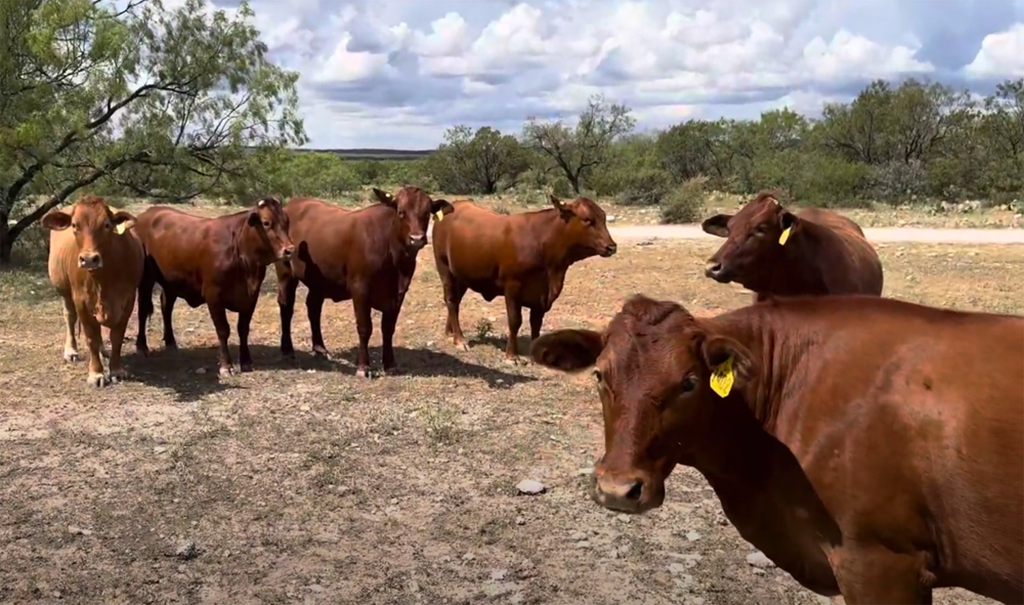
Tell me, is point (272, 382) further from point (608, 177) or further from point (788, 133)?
point (788, 133)

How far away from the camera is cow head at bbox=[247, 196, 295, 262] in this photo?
30.2 ft

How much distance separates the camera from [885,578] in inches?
132

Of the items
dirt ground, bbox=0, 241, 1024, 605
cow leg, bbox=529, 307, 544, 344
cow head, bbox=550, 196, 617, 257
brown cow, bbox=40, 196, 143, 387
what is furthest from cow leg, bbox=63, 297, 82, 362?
cow head, bbox=550, 196, 617, 257

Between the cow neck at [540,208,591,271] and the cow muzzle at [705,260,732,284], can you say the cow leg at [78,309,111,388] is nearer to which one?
the cow neck at [540,208,591,271]

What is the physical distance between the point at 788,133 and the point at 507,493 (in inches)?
1807

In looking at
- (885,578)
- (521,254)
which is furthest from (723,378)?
(521,254)

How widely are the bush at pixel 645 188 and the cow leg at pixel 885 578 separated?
105ft

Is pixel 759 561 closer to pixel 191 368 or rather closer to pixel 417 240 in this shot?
pixel 417 240

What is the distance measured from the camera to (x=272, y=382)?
8914mm

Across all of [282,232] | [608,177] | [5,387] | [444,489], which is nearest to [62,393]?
[5,387]

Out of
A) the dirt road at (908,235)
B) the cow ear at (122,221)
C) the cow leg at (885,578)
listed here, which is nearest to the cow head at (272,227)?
the cow ear at (122,221)

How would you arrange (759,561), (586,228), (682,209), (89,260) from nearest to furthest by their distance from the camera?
(759,561) < (89,260) < (586,228) < (682,209)

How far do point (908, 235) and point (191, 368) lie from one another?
17.5m

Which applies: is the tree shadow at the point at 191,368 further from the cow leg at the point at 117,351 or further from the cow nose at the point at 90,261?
the cow nose at the point at 90,261
